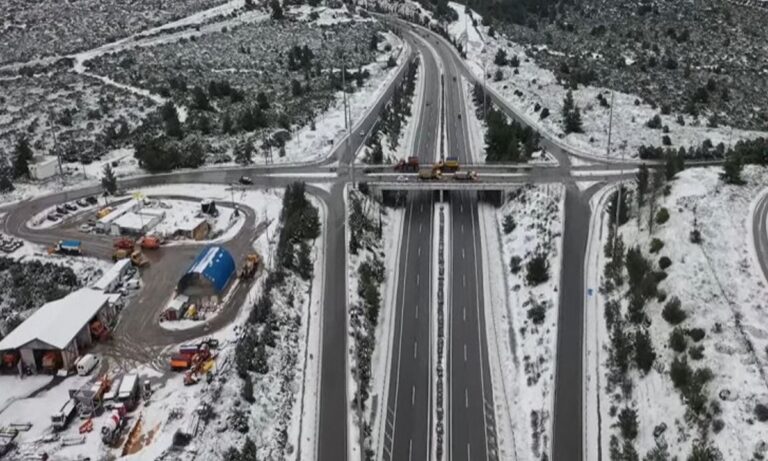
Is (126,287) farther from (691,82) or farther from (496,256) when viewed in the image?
(691,82)

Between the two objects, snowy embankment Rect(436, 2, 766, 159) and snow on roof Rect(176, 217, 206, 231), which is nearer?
snow on roof Rect(176, 217, 206, 231)

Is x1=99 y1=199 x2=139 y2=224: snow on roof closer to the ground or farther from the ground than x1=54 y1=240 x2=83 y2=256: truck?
farther from the ground

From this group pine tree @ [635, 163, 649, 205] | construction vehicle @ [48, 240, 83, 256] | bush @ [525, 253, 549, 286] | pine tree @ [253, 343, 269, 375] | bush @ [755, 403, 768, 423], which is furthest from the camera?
pine tree @ [635, 163, 649, 205]

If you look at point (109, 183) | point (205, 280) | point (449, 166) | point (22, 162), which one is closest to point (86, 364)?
point (205, 280)

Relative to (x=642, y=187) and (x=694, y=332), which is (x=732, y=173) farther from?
(x=694, y=332)

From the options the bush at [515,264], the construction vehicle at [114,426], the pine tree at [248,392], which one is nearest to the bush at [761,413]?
the bush at [515,264]

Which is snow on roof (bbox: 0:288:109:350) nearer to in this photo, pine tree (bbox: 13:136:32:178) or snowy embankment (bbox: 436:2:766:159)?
pine tree (bbox: 13:136:32:178)

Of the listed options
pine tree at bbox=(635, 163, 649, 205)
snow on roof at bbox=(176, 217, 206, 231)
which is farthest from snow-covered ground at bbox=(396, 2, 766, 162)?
snow on roof at bbox=(176, 217, 206, 231)
